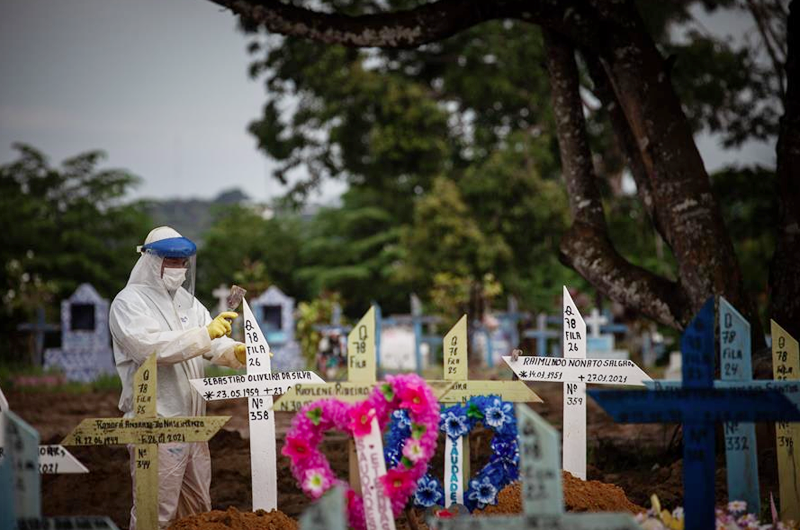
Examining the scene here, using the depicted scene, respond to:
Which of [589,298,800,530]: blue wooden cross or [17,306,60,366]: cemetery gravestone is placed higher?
[17,306,60,366]: cemetery gravestone

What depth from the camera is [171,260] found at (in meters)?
5.45

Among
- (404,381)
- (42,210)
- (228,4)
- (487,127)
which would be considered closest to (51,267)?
(42,210)

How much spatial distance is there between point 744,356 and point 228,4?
A: 5.31 meters

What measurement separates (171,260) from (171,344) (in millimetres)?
563

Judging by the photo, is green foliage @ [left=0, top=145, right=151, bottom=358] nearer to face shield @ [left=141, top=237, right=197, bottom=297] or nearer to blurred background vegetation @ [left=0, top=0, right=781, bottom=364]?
blurred background vegetation @ [left=0, top=0, right=781, bottom=364]

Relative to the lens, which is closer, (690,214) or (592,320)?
(690,214)

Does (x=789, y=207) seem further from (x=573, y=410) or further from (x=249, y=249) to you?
(x=249, y=249)

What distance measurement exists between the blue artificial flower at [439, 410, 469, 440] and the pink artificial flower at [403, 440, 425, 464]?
914 mm

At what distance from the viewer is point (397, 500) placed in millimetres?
3949

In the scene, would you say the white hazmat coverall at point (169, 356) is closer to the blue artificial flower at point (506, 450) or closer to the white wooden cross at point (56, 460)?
the white wooden cross at point (56, 460)

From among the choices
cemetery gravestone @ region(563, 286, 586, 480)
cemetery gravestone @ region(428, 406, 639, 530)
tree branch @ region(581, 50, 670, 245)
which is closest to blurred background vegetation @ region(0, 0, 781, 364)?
Result: tree branch @ region(581, 50, 670, 245)

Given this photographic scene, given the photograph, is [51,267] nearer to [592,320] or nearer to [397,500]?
[592,320]

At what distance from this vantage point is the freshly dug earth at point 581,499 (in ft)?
16.5

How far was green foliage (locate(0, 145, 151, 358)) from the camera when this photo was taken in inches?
1134
